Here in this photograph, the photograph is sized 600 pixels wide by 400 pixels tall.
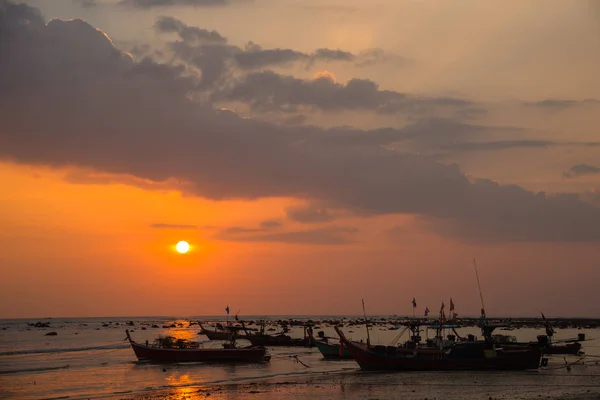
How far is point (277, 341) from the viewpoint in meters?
84.9

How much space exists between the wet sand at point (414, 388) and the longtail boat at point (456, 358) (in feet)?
4.50

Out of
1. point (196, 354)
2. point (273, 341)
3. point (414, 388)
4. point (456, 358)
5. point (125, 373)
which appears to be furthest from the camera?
point (273, 341)

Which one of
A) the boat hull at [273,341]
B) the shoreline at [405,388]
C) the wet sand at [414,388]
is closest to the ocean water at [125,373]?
the shoreline at [405,388]

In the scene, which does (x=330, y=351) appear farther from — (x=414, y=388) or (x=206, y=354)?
(x=414, y=388)

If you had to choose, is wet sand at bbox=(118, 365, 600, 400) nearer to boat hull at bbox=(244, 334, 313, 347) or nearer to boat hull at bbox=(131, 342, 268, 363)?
boat hull at bbox=(131, 342, 268, 363)

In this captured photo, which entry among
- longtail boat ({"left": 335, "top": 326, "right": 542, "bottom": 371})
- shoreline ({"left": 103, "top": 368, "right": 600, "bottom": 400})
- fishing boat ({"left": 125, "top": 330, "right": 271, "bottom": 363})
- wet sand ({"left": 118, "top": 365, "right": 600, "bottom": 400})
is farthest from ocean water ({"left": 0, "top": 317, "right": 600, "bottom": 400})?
longtail boat ({"left": 335, "top": 326, "right": 542, "bottom": 371})

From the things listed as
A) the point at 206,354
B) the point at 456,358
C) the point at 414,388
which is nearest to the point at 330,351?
the point at 206,354

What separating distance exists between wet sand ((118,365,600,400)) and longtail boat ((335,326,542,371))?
4.50ft

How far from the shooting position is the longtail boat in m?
47.3

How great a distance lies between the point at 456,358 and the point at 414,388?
10.8m

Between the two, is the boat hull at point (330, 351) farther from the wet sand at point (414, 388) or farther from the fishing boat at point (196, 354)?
the wet sand at point (414, 388)

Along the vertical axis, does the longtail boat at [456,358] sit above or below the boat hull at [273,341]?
below

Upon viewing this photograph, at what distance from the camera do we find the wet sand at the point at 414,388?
114 ft

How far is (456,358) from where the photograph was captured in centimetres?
4747
